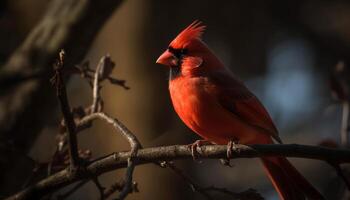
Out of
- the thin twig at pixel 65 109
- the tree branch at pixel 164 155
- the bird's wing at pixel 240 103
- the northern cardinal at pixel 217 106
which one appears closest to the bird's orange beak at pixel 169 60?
the northern cardinal at pixel 217 106

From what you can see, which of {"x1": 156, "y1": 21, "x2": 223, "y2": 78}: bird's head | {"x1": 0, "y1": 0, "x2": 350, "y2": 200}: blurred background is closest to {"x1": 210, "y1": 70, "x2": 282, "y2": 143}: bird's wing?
{"x1": 156, "y1": 21, "x2": 223, "y2": 78}: bird's head

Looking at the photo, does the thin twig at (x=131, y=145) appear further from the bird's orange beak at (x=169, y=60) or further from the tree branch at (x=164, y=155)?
the bird's orange beak at (x=169, y=60)

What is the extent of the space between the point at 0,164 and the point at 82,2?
3.10ft

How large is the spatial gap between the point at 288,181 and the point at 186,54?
80 centimetres

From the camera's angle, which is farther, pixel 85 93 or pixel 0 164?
pixel 85 93

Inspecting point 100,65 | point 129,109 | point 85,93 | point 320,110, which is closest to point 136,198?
point 129,109

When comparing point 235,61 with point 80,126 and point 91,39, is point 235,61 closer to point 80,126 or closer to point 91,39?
point 91,39

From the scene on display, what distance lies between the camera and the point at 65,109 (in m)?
→ 2.15

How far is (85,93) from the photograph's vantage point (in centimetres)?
663

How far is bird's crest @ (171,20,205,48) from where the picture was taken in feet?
10.9

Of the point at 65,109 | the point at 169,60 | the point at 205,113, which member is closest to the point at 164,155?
the point at 65,109

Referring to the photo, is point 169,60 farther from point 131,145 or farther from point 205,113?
point 131,145

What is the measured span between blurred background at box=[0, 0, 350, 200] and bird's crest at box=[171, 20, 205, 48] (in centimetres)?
151

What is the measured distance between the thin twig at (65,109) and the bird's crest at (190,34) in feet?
3.94
